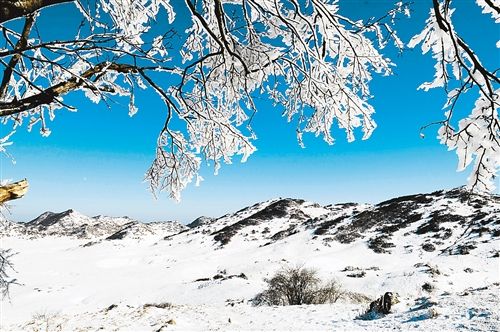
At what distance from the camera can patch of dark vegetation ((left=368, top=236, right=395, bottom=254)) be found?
2811 cm

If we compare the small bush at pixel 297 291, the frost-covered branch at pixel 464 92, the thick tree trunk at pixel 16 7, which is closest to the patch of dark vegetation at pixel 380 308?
the small bush at pixel 297 291

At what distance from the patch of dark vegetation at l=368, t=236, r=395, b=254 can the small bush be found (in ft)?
44.8

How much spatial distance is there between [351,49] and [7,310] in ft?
76.1

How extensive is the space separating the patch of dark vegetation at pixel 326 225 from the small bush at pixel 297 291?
21881mm

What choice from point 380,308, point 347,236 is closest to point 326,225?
point 347,236

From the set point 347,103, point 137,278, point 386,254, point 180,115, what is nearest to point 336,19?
point 347,103

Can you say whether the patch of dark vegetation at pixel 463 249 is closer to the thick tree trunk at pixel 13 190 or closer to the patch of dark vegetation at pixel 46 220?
the thick tree trunk at pixel 13 190

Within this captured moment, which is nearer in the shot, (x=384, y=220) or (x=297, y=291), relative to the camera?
(x=297, y=291)

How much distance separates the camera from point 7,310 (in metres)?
18.8

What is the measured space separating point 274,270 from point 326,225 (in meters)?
18.2

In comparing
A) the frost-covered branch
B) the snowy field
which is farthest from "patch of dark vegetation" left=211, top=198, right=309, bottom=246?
the frost-covered branch

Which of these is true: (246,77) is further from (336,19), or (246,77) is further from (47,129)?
(47,129)

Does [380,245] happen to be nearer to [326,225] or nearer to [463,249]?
[463,249]

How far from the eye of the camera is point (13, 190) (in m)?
2.89
